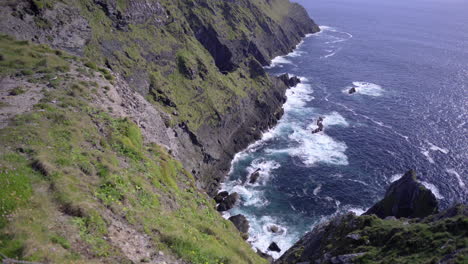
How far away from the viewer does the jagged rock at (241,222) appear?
62531 mm

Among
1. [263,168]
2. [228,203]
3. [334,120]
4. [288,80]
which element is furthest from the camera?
[288,80]

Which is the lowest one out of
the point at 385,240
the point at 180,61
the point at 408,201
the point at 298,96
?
the point at 408,201

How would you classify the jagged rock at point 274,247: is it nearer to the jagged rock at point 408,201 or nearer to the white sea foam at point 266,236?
the white sea foam at point 266,236

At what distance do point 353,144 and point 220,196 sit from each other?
4626 cm

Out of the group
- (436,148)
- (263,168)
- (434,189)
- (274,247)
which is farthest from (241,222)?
(436,148)

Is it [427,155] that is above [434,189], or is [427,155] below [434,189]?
above

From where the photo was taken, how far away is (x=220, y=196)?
7288 cm

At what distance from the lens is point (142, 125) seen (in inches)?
1898

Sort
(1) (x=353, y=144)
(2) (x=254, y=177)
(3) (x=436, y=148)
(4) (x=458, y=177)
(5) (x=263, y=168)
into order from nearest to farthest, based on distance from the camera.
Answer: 1. (4) (x=458, y=177)
2. (2) (x=254, y=177)
3. (5) (x=263, y=168)
4. (3) (x=436, y=148)
5. (1) (x=353, y=144)

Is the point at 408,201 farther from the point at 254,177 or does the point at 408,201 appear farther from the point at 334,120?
the point at 334,120

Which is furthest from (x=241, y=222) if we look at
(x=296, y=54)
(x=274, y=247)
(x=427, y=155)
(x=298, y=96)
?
(x=296, y=54)

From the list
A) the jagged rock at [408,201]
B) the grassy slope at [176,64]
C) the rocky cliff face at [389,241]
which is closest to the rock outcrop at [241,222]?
the rocky cliff face at [389,241]

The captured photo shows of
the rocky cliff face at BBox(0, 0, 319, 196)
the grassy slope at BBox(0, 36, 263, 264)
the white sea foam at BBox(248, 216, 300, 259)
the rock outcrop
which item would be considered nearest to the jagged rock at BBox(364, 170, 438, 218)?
the white sea foam at BBox(248, 216, 300, 259)

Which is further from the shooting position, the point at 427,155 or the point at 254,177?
the point at 427,155
